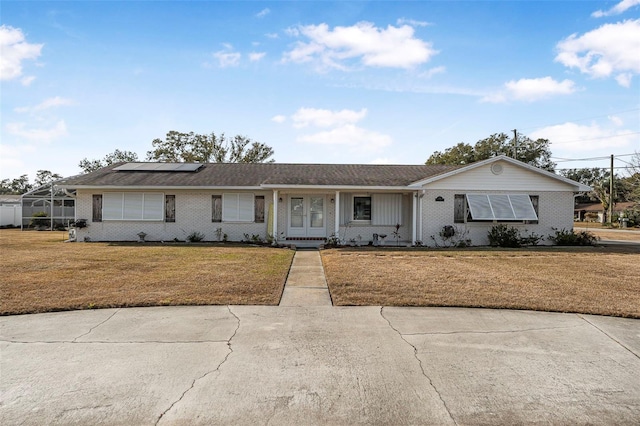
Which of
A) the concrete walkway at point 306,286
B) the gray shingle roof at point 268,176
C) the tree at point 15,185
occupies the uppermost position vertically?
the tree at point 15,185

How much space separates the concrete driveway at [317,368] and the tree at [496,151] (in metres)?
40.2

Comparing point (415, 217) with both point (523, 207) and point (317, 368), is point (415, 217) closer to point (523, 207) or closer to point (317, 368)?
point (523, 207)

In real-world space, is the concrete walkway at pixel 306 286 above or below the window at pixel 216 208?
below

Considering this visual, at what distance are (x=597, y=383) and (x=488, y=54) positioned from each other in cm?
1357

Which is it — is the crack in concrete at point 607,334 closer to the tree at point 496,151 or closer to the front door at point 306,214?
the front door at point 306,214

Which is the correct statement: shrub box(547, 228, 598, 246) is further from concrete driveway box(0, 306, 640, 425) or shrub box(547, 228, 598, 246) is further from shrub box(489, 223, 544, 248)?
concrete driveway box(0, 306, 640, 425)

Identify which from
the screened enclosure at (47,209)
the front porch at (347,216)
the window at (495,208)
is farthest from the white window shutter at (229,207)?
the screened enclosure at (47,209)

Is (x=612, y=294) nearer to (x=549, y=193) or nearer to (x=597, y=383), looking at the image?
(x=597, y=383)

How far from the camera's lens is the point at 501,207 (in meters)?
15.7

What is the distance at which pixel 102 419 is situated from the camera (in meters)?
2.87

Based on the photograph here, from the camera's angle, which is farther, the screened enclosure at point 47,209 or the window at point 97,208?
the screened enclosure at point 47,209

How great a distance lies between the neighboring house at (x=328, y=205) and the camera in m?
15.8

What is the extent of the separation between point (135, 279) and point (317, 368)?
19.2ft

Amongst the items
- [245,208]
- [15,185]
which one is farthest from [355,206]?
[15,185]
